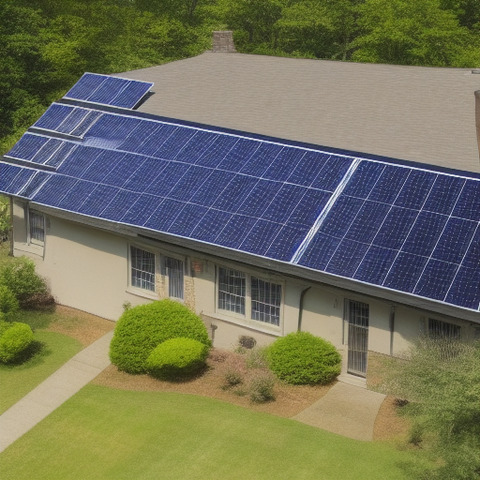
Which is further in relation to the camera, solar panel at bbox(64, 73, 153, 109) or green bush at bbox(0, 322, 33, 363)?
solar panel at bbox(64, 73, 153, 109)

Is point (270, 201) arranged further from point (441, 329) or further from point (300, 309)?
point (441, 329)

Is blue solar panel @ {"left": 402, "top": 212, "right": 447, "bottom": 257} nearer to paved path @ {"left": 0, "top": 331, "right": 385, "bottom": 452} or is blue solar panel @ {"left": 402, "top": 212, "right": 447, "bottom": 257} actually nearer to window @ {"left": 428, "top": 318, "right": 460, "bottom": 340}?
window @ {"left": 428, "top": 318, "right": 460, "bottom": 340}

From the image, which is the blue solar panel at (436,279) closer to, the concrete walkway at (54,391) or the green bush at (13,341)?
the concrete walkway at (54,391)

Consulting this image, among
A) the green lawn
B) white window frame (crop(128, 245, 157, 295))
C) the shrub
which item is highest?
white window frame (crop(128, 245, 157, 295))

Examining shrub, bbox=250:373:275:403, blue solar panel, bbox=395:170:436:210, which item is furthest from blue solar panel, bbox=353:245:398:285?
shrub, bbox=250:373:275:403

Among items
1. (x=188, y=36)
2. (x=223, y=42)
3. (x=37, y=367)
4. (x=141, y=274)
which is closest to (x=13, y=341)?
(x=37, y=367)

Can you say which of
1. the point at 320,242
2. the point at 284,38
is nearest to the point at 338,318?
the point at 320,242
